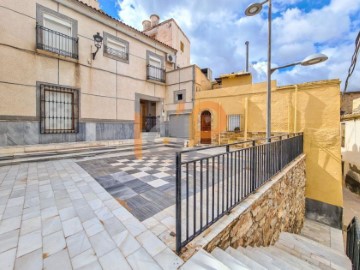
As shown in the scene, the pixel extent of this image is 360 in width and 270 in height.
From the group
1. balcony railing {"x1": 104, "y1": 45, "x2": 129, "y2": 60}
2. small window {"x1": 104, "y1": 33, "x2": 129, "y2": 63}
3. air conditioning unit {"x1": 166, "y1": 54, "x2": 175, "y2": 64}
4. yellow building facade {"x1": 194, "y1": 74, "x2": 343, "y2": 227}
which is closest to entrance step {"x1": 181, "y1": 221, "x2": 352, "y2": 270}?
yellow building facade {"x1": 194, "y1": 74, "x2": 343, "y2": 227}

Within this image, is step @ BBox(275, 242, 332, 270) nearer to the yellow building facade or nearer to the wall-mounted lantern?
the yellow building facade

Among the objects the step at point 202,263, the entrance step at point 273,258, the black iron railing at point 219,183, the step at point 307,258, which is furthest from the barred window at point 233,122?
the step at point 202,263

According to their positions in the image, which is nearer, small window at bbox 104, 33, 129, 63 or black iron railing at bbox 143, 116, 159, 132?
small window at bbox 104, 33, 129, 63

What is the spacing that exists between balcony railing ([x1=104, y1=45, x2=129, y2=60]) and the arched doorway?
18.6 feet

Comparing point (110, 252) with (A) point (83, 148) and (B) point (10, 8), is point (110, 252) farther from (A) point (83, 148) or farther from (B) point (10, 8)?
(B) point (10, 8)

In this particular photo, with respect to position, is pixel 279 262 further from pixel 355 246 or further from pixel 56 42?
pixel 56 42

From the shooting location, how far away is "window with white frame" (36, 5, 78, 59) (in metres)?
6.54

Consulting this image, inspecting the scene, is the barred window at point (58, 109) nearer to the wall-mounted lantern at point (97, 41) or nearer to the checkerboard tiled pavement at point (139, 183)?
the wall-mounted lantern at point (97, 41)

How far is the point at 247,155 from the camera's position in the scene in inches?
123

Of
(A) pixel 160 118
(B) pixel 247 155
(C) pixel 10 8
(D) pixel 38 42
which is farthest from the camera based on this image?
(A) pixel 160 118

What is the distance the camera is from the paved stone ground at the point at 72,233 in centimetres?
167

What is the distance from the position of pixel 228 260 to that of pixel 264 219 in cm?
203

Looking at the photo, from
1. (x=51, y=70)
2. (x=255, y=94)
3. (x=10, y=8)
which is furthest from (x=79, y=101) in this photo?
(x=255, y=94)

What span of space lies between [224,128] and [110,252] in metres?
8.74
